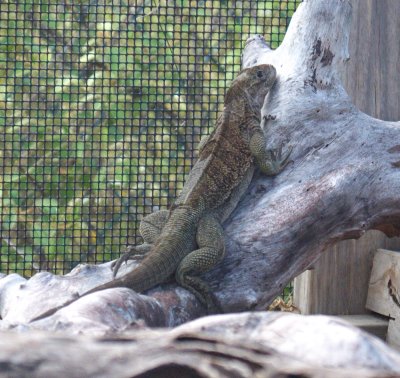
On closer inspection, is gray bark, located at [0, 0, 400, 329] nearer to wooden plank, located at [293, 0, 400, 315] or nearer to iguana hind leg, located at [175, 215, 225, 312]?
iguana hind leg, located at [175, 215, 225, 312]

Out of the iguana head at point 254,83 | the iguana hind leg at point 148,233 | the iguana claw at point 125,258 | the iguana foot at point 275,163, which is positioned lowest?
the iguana claw at point 125,258

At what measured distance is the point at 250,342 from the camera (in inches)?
52.0

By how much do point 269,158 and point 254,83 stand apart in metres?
0.47

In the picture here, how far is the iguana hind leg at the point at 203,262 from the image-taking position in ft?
10.5

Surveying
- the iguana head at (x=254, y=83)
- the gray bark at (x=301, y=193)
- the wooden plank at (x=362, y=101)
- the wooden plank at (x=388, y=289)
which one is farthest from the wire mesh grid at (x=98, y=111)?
the wooden plank at (x=388, y=289)

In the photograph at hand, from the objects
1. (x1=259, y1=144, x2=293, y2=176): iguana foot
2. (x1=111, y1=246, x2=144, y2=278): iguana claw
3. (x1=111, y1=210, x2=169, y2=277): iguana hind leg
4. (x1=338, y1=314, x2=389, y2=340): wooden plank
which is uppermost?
(x1=259, y1=144, x2=293, y2=176): iguana foot

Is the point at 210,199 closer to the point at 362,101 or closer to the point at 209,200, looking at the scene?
the point at 209,200

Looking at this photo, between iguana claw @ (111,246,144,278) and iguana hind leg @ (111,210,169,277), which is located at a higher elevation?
iguana hind leg @ (111,210,169,277)

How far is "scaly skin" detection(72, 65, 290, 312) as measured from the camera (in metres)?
3.26

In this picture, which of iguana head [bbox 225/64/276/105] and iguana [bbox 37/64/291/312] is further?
iguana head [bbox 225/64/276/105]

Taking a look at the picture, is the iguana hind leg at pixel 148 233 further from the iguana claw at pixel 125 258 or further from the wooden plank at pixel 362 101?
the wooden plank at pixel 362 101

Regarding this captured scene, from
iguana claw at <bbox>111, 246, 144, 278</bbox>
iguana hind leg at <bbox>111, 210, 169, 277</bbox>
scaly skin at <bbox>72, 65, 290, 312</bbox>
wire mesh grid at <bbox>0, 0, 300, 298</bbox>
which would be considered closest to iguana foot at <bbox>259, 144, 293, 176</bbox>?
scaly skin at <bbox>72, 65, 290, 312</bbox>

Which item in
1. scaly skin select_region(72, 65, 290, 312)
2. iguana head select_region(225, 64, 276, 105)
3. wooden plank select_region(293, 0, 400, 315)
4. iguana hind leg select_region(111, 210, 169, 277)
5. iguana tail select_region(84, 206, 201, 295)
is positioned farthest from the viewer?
wooden plank select_region(293, 0, 400, 315)

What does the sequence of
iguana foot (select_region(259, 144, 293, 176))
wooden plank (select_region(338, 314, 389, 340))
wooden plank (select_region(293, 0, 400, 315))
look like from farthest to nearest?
wooden plank (select_region(293, 0, 400, 315)) → wooden plank (select_region(338, 314, 389, 340)) → iguana foot (select_region(259, 144, 293, 176))
